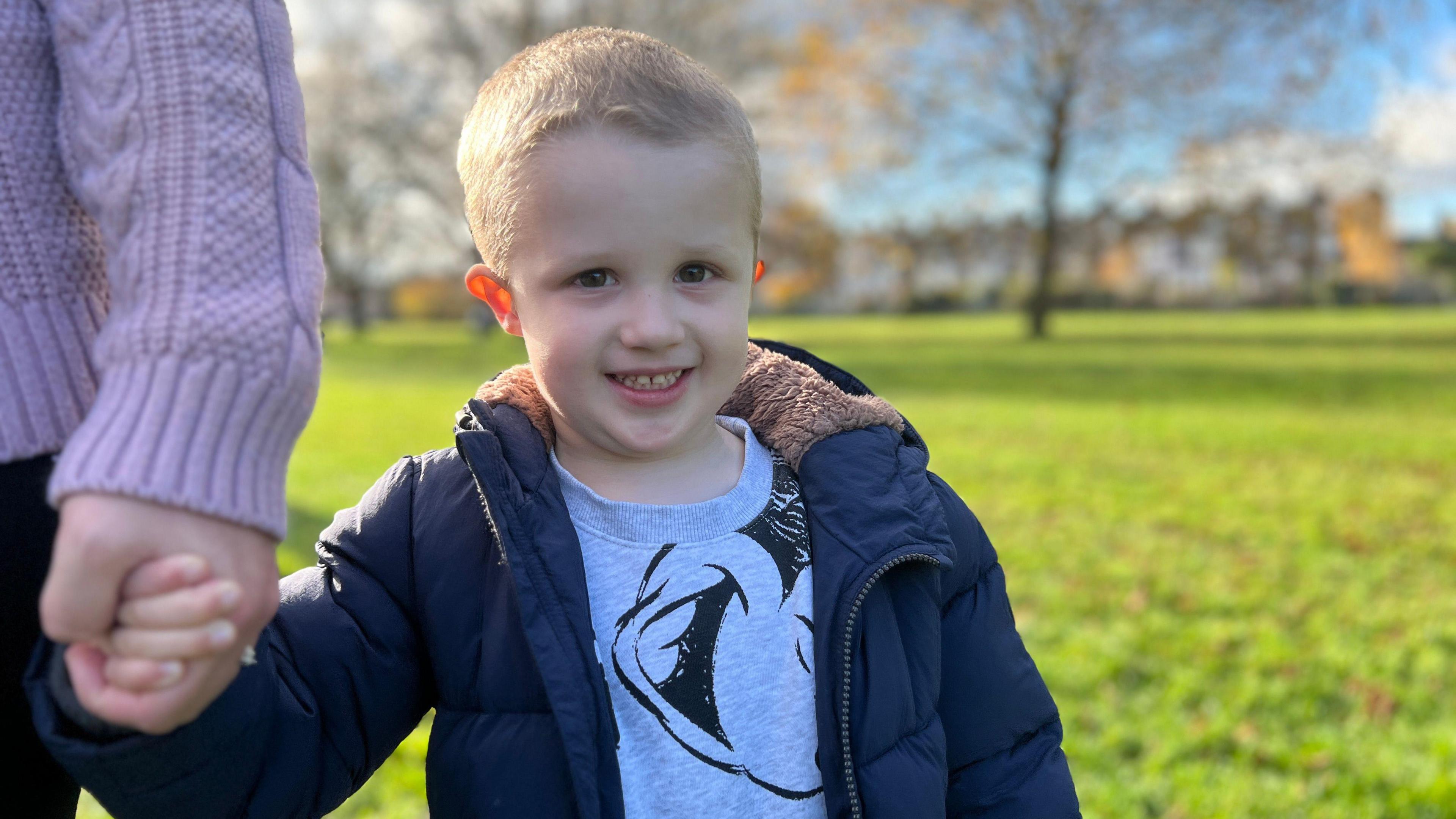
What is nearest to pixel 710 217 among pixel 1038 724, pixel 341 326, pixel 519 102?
pixel 519 102

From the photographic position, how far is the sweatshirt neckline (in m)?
1.46

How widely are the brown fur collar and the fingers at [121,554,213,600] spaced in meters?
0.74

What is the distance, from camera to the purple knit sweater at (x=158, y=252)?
0.84 meters

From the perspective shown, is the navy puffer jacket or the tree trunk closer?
the navy puffer jacket

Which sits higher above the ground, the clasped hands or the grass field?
the clasped hands

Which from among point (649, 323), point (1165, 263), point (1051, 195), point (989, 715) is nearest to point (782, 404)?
point (649, 323)

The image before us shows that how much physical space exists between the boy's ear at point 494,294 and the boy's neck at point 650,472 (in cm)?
15

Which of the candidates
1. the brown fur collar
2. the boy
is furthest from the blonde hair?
the brown fur collar

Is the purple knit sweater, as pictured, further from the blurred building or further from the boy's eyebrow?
the blurred building

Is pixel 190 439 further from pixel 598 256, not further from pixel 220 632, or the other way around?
pixel 598 256

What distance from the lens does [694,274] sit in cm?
143

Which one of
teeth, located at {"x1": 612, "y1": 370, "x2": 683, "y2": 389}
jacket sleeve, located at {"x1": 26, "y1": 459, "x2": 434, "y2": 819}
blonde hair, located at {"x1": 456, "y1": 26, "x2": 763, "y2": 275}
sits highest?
blonde hair, located at {"x1": 456, "y1": 26, "x2": 763, "y2": 275}

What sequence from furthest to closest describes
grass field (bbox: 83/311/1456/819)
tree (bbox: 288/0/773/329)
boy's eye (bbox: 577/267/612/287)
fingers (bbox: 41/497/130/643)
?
tree (bbox: 288/0/773/329), grass field (bbox: 83/311/1456/819), boy's eye (bbox: 577/267/612/287), fingers (bbox: 41/497/130/643)

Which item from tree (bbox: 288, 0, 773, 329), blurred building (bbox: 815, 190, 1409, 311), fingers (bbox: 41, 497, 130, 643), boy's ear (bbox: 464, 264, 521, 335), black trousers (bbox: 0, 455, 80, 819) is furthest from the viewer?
blurred building (bbox: 815, 190, 1409, 311)
